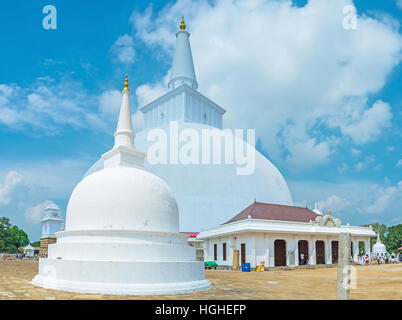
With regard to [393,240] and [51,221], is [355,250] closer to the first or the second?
[393,240]

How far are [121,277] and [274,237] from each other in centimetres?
2064

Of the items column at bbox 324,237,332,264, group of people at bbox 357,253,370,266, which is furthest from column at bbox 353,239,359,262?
column at bbox 324,237,332,264

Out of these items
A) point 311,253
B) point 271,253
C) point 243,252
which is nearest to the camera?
point 271,253

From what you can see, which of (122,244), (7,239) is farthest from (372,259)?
(7,239)

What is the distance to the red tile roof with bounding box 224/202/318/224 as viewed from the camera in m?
32.5

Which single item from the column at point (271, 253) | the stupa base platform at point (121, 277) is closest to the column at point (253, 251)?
the column at point (271, 253)

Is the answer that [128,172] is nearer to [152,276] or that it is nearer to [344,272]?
[152,276]

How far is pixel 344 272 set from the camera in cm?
941

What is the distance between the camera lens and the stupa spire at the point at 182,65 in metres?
48.7

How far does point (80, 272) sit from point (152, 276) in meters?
2.73

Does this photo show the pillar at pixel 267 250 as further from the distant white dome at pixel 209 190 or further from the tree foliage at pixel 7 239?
the tree foliage at pixel 7 239

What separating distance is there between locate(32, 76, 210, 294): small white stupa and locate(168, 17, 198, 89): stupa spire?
33734 millimetres

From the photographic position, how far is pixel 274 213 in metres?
33.8

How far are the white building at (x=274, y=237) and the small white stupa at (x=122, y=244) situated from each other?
49.9ft
